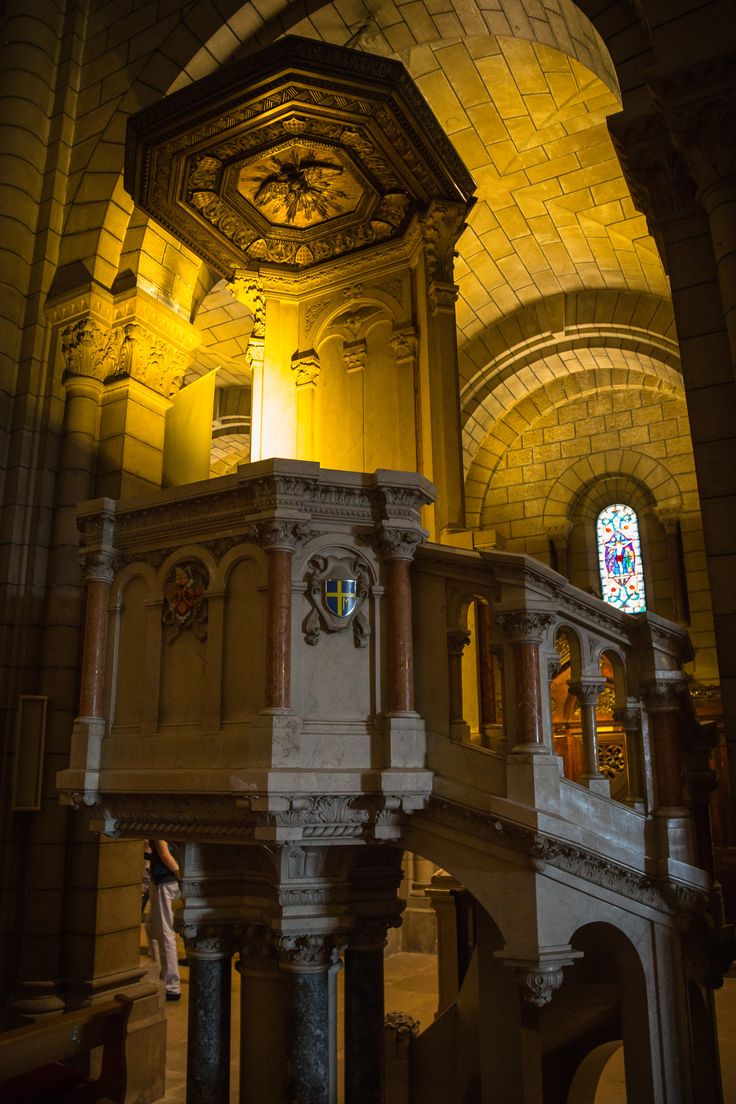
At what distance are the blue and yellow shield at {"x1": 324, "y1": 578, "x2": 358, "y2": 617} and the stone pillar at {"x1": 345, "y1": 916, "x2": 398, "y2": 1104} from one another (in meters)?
1.50

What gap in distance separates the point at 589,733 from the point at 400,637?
94 centimetres

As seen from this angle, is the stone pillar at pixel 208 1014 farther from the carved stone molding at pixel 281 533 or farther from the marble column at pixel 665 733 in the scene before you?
the marble column at pixel 665 733

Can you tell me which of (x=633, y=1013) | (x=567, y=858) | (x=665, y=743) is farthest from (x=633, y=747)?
(x=633, y=1013)

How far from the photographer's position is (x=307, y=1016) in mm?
3596

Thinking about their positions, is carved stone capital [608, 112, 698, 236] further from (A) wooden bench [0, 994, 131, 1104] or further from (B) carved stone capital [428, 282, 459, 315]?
→ (A) wooden bench [0, 994, 131, 1104]

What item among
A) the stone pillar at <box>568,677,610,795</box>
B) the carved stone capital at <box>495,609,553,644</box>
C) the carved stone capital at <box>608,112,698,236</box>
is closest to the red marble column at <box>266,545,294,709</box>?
the carved stone capital at <box>495,609,553,644</box>

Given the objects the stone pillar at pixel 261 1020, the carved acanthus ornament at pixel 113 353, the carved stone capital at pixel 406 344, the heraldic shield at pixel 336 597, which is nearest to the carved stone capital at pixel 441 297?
the carved stone capital at pixel 406 344

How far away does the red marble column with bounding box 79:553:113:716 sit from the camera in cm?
390

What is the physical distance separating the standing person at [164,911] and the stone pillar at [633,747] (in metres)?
3.75

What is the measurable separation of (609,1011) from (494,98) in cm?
720

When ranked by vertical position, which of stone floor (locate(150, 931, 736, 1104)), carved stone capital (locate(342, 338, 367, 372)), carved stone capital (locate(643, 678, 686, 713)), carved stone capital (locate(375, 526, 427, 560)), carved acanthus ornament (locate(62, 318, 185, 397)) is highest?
carved stone capital (locate(342, 338, 367, 372))

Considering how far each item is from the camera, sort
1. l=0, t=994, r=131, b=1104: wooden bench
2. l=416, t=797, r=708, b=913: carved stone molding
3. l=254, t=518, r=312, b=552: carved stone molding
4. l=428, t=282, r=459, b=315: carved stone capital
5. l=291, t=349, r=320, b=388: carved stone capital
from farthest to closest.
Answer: l=291, t=349, r=320, b=388: carved stone capital, l=428, t=282, r=459, b=315: carved stone capital, l=254, t=518, r=312, b=552: carved stone molding, l=416, t=797, r=708, b=913: carved stone molding, l=0, t=994, r=131, b=1104: wooden bench

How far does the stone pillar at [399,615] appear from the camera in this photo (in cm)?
351

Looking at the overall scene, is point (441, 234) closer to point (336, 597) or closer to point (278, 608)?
point (336, 597)
